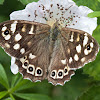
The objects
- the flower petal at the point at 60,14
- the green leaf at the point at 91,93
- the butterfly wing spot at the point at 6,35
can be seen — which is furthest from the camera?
the green leaf at the point at 91,93

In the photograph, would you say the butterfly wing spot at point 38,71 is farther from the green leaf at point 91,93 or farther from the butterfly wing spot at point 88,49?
the green leaf at point 91,93

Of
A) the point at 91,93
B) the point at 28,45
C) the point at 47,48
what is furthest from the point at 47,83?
the point at 28,45

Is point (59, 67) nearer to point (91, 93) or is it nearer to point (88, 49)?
point (88, 49)

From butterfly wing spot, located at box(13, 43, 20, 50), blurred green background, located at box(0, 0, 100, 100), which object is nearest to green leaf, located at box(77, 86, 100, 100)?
blurred green background, located at box(0, 0, 100, 100)

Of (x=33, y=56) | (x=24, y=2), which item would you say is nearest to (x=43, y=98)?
(x=33, y=56)

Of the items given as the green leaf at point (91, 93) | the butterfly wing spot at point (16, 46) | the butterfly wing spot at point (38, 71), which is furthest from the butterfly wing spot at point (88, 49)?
the green leaf at point (91, 93)

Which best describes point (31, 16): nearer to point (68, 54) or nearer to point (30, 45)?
point (30, 45)

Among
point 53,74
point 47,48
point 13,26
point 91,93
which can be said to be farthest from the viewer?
point 91,93
